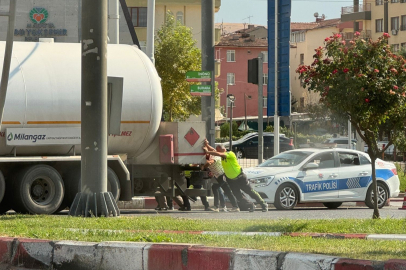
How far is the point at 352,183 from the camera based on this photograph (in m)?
19.3

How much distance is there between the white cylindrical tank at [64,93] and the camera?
15.1 m

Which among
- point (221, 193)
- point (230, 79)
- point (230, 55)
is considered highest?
point (230, 55)

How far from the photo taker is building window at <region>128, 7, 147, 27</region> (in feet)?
194

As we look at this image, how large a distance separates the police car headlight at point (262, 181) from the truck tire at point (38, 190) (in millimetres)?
5220

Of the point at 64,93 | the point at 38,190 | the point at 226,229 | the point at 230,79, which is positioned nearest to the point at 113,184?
the point at 38,190

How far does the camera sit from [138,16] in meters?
59.4

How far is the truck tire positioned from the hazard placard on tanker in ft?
1.62

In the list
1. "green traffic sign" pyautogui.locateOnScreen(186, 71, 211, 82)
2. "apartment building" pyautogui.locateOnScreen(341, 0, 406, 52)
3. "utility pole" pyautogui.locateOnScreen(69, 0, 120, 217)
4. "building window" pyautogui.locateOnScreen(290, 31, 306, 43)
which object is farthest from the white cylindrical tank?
"building window" pyautogui.locateOnScreen(290, 31, 306, 43)

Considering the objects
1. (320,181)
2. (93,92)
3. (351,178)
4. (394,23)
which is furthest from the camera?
(394,23)

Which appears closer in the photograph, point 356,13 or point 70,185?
point 70,185

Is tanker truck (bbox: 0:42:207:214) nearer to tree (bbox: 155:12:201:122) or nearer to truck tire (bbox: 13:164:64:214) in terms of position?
truck tire (bbox: 13:164:64:214)

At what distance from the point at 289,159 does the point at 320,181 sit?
3.27ft

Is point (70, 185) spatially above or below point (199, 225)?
above

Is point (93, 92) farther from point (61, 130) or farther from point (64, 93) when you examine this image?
point (61, 130)
